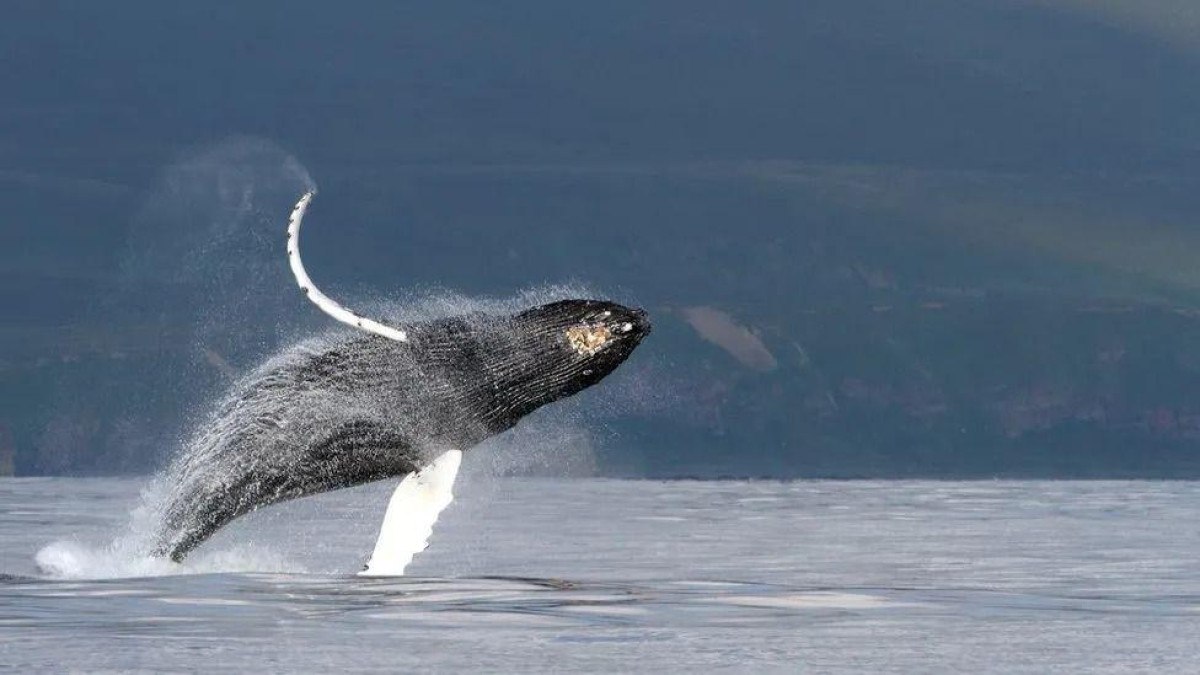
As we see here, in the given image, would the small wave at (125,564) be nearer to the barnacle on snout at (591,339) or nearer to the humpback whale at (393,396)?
the humpback whale at (393,396)

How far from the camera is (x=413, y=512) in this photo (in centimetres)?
1792

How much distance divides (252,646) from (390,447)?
5028 mm

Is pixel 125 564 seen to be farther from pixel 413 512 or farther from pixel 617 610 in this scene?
pixel 617 610

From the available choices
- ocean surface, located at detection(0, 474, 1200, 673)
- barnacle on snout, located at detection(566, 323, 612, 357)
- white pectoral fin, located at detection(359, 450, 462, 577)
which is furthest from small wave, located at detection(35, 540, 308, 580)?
barnacle on snout, located at detection(566, 323, 612, 357)

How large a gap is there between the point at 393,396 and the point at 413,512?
1.05 metres

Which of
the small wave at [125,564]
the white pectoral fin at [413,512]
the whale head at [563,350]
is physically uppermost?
the whale head at [563,350]

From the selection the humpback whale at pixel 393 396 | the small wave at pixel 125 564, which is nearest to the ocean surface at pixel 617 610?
the small wave at pixel 125 564

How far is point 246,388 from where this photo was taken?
18328 mm

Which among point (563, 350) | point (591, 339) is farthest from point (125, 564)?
point (591, 339)

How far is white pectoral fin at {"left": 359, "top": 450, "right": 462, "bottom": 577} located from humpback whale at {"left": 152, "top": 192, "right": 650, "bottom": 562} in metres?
0.11

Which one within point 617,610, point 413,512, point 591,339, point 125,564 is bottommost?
point 125,564

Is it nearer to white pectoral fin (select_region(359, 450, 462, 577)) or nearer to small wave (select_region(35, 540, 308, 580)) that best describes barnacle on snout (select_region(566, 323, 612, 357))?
white pectoral fin (select_region(359, 450, 462, 577))

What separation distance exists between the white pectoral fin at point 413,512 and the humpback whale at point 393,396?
0.11m

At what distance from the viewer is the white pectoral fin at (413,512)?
58.8 ft
